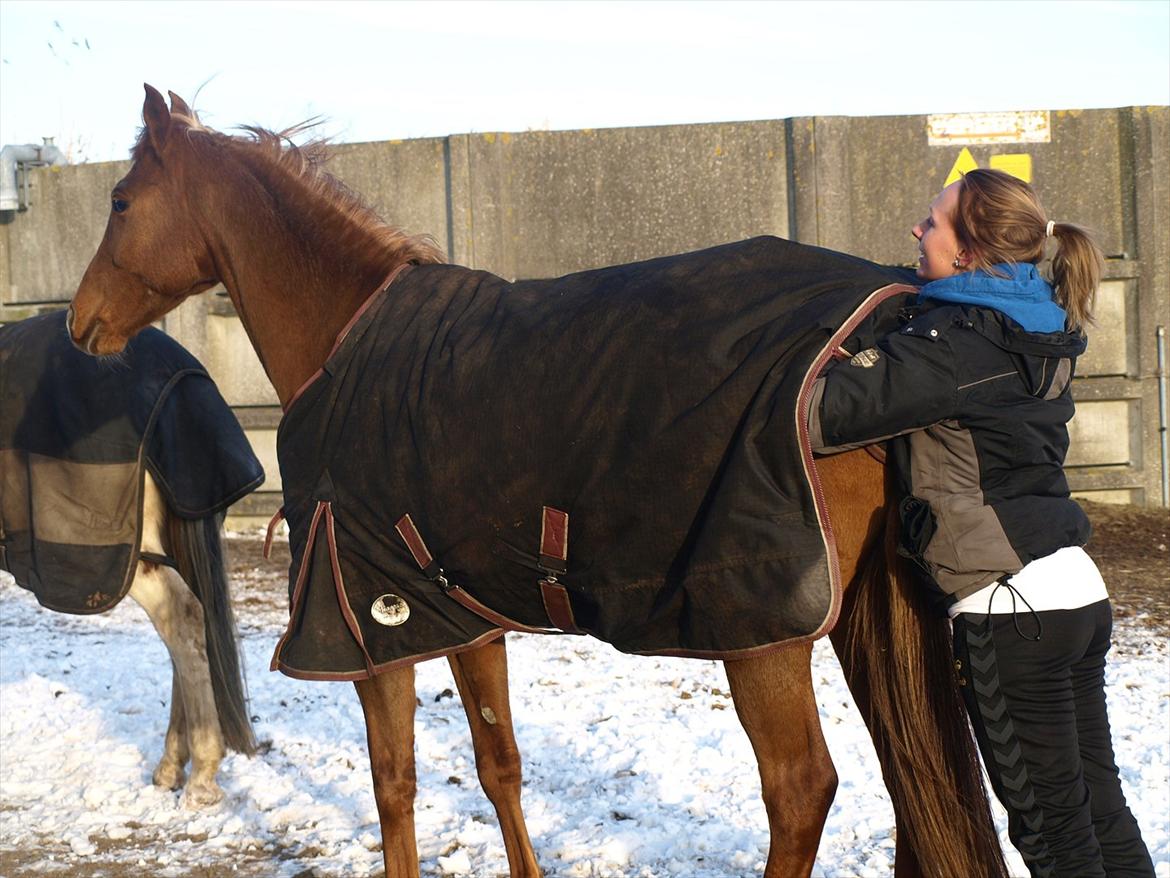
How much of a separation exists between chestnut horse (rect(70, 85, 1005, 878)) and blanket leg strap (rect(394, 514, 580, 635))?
281mm

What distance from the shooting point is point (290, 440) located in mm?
2686

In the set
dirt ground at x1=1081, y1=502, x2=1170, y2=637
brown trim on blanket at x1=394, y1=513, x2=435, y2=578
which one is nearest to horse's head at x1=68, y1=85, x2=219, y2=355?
brown trim on blanket at x1=394, y1=513, x2=435, y2=578

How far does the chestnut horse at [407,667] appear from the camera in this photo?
219 centimetres

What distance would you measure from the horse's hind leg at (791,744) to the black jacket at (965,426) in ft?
1.13

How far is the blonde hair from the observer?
2.05m

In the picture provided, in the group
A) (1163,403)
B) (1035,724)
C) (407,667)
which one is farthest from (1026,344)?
(1163,403)

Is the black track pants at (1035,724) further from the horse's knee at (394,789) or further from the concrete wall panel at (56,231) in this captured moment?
the concrete wall panel at (56,231)

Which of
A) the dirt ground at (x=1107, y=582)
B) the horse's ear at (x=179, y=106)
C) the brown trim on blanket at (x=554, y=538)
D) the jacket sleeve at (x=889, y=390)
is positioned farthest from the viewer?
the dirt ground at (x=1107, y=582)

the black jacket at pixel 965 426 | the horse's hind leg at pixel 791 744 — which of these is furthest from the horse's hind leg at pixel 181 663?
the black jacket at pixel 965 426

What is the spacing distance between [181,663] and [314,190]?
2.04 meters

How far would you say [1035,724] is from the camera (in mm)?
2062

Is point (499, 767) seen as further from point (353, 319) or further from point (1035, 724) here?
point (1035, 724)

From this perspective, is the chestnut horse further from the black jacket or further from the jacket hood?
the jacket hood

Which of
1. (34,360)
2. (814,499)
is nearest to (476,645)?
(814,499)
